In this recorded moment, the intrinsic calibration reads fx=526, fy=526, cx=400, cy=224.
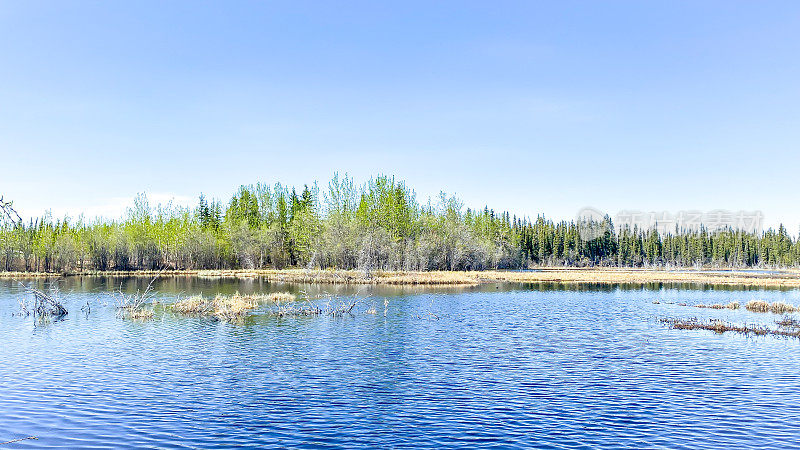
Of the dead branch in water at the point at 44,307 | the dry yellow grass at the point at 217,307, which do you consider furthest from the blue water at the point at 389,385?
→ the dead branch in water at the point at 44,307

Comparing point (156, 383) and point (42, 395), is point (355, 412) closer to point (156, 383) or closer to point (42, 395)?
point (156, 383)

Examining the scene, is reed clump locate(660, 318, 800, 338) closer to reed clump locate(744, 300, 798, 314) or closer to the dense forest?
reed clump locate(744, 300, 798, 314)

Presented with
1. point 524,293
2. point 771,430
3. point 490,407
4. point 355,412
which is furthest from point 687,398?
point 524,293

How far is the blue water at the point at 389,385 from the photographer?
16672mm

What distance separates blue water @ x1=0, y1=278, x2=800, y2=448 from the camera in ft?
54.7

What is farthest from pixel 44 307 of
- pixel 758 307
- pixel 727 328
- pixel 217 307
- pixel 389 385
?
pixel 758 307

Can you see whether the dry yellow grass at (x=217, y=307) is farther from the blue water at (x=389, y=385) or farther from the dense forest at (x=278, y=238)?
the dense forest at (x=278, y=238)

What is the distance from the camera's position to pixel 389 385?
74.1 ft

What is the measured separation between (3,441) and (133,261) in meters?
118

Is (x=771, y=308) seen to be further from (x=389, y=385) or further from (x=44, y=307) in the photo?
(x=44, y=307)

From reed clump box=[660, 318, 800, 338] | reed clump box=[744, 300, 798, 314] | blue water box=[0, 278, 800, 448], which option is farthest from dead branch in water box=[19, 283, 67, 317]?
reed clump box=[744, 300, 798, 314]

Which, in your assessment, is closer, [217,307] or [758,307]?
[217,307]

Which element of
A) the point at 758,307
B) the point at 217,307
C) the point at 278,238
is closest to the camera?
the point at 217,307

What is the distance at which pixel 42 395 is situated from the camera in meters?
20.5
